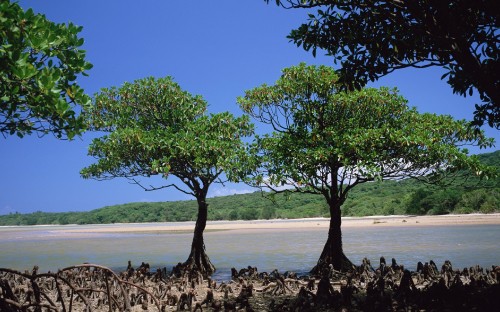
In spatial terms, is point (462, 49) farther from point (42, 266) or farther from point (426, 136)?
point (42, 266)

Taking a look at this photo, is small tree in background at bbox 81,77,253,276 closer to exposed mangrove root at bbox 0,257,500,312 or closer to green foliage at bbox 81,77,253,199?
green foliage at bbox 81,77,253,199

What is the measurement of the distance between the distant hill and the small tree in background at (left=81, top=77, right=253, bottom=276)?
86.9 ft

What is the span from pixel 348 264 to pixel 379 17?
9222 millimetres

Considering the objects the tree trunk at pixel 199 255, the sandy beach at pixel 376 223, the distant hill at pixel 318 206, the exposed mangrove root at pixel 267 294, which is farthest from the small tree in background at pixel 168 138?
the sandy beach at pixel 376 223

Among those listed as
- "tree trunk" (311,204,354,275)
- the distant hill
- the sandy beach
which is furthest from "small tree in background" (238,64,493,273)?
the sandy beach

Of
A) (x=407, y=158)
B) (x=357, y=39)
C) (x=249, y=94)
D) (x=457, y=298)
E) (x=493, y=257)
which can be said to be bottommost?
(x=493, y=257)

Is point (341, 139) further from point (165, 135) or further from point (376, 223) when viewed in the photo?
point (376, 223)

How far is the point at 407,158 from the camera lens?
13750 millimetres

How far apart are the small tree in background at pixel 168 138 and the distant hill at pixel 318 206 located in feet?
86.9

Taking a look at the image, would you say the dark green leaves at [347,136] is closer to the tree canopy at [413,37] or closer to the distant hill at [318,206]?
the tree canopy at [413,37]

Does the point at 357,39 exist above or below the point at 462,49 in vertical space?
above

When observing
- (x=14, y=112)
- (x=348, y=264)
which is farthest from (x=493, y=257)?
(x=14, y=112)

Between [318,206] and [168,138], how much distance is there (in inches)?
3079

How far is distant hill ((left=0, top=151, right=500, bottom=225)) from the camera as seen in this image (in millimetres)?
63781
